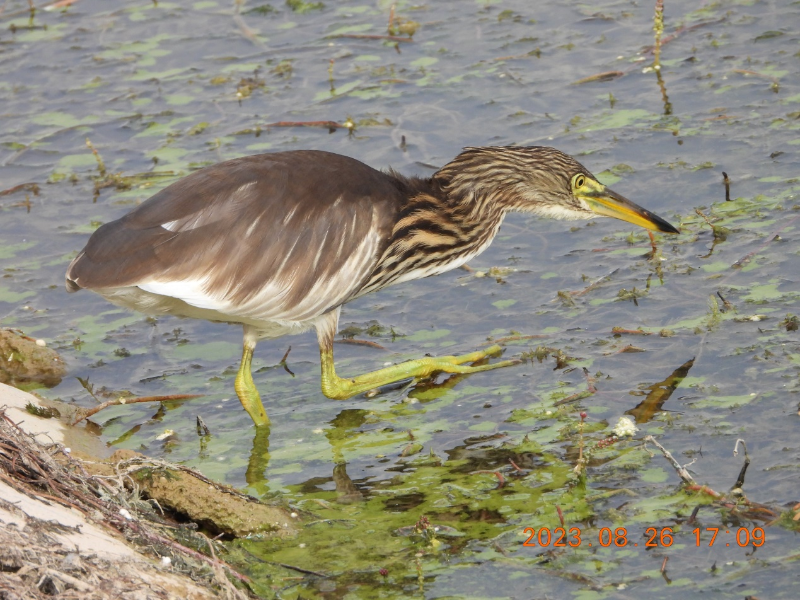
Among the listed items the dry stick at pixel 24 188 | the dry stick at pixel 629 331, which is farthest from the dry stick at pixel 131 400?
the dry stick at pixel 24 188

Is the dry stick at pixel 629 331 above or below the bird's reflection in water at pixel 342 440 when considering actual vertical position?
above

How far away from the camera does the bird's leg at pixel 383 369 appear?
6.10 meters

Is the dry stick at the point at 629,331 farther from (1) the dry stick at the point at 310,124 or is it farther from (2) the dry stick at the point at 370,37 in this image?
(2) the dry stick at the point at 370,37

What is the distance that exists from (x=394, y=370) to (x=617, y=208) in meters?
1.61

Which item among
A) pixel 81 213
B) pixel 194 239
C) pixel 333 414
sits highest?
pixel 194 239

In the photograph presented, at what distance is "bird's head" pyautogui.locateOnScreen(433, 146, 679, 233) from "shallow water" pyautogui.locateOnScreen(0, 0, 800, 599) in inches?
17.0

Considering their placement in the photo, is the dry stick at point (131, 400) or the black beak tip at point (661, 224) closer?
the dry stick at point (131, 400)

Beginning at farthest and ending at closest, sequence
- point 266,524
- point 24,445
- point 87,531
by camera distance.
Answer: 1. point 266,524
2. point 24,445
3. point 87,531

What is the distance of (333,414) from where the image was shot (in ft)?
20.1

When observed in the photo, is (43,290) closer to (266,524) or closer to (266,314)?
(266,314)

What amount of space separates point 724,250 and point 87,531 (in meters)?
4.20

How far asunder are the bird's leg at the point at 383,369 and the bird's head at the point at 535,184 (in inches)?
38.2

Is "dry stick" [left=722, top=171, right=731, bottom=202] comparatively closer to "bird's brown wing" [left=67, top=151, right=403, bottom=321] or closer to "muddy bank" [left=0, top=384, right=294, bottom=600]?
"bird's brown wing" [left=67, top=151, right=403, bottom=321]

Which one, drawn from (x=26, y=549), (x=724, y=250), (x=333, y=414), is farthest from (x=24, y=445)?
(x=724, y=250)
